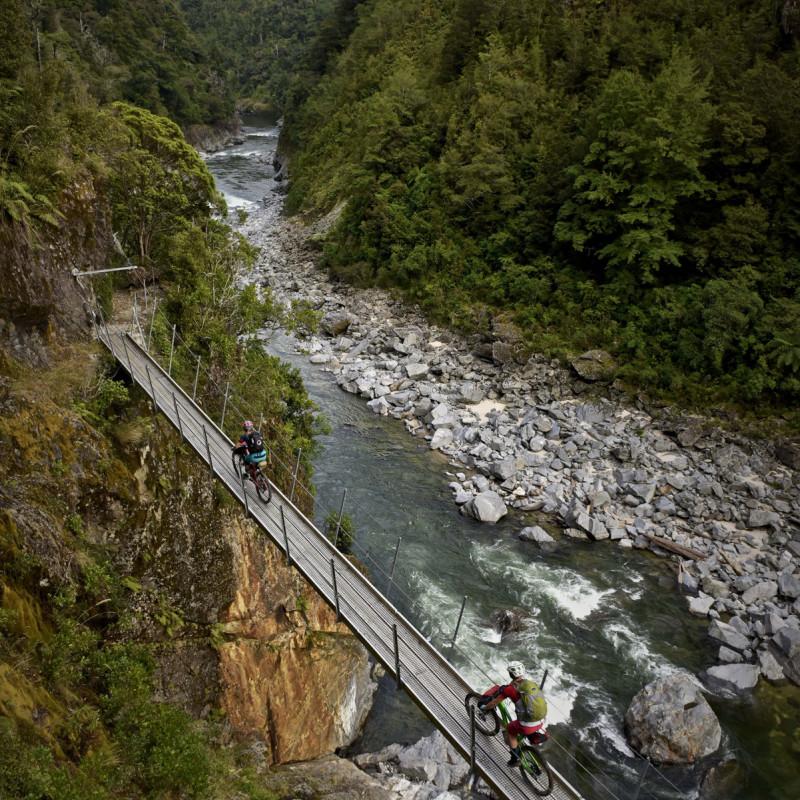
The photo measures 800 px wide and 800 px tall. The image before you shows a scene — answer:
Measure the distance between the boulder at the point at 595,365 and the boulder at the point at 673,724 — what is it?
45.2ft

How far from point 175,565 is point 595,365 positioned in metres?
19.0

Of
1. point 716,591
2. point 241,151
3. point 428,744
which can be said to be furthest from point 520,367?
point 241,151

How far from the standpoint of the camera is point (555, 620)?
14.5 metres

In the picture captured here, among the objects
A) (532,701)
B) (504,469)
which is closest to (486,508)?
(504,469)

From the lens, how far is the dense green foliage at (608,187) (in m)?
21.7

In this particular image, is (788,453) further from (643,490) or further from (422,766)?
(422,766)

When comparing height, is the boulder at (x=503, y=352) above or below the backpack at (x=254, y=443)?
below

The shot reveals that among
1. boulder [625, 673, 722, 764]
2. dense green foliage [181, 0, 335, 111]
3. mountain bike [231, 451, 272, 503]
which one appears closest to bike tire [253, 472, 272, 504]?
mountain bike [231, 451, 272, 503]

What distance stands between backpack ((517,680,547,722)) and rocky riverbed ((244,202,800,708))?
336 inches

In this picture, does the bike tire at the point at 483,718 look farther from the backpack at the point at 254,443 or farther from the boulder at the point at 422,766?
the backpack at the point at 254,443

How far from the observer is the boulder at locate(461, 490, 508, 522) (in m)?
17.7

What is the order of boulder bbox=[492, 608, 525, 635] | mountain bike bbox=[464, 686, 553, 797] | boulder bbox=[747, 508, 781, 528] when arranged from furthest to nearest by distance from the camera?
boulder bbox=[747, 508, 781, 528]
boulder bbox=[492, 608, 525, 635]
mountain bike bbox=[464, 686, 553, 797]

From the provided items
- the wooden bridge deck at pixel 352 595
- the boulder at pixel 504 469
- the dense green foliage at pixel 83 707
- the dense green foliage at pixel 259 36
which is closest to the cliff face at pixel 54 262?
the wooden bridge deck at pixel 352 595

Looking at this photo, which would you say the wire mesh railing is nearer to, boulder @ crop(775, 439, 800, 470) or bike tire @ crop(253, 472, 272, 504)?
bike tire @ crop(253, 472, 272, 504)
